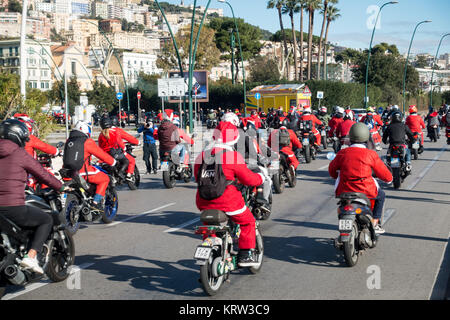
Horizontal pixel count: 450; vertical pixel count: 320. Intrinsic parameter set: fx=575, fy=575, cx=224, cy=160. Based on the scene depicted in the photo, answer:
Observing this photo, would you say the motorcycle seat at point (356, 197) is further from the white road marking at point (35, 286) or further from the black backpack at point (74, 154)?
the black backpack at point (74, 154)

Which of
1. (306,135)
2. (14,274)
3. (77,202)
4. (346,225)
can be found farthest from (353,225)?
(306,135)

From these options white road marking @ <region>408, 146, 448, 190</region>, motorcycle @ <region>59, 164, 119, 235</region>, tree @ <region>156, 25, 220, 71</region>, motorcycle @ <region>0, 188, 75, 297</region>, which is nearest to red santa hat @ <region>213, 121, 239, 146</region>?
motorcycle @ <region>0, 188, 75, 297</region>

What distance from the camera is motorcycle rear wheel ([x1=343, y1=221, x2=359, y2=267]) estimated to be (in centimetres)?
649

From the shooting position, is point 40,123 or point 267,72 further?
point 267,72

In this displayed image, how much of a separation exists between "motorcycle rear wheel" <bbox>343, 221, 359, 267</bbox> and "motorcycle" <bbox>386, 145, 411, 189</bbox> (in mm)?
6055

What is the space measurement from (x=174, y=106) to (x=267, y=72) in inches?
855

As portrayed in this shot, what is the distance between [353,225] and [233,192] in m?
1.64

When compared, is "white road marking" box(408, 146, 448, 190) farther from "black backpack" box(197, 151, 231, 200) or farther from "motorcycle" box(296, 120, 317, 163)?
"black backpack" box(197, 151, 231, 200)

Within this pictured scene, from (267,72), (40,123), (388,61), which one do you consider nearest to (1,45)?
(267,72)

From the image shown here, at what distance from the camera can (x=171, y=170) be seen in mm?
13766

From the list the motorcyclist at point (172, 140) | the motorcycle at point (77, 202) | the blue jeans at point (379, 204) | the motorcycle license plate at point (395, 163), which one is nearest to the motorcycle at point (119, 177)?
the motorcyclist at point (172, 140)
